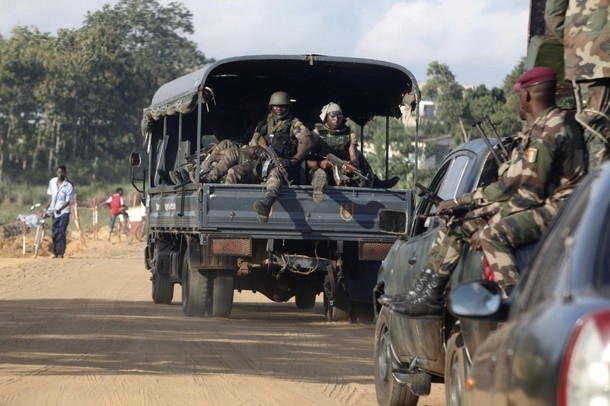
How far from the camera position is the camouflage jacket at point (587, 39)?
729 centimetres

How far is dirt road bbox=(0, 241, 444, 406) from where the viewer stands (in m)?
9.05

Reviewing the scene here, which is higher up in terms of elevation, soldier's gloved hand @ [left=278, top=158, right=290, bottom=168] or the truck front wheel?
soldier's gloved hand @ [left=278, top=158, right=290, bottom=168]

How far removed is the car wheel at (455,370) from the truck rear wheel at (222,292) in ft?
28.7

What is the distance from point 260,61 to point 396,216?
7510mm

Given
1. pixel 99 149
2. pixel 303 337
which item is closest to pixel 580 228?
pixel 303 337

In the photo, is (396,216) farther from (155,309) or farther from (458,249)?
(155,309)

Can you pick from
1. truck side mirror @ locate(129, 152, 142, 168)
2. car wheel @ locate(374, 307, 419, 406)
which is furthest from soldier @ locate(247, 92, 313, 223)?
car wheel @ locate(374, 307, 419, 406)

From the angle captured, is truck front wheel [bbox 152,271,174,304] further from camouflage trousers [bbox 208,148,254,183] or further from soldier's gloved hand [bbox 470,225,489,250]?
soldier's gloved hand [bbox 470,225,489,250]

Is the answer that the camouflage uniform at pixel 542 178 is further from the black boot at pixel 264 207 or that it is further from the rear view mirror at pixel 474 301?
the black boot at pixel 264 207

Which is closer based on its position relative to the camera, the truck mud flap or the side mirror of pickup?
the side mirror of pickup

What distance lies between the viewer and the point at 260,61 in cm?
1579

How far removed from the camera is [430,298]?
718 cm

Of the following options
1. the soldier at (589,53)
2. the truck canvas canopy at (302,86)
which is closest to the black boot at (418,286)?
the soldier at (589,53)

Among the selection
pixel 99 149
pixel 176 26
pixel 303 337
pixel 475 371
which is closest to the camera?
pixel 475 371
